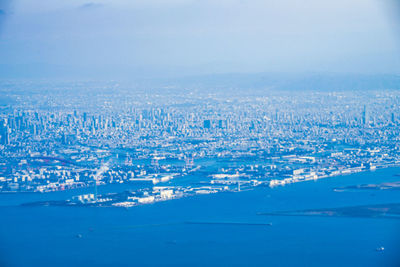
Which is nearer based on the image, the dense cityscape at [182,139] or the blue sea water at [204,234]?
the blue sea water at [204,234]

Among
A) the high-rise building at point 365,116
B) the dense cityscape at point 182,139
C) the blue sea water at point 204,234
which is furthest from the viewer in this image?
the high-rise building at point 365,116

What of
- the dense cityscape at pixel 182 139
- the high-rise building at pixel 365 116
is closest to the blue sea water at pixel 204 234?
the dense cityscape at pixel 182 139

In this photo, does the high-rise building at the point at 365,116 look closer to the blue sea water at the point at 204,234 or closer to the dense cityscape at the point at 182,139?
the dense cityscape at the point at 182,139

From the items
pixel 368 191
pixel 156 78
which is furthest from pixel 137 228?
pixel 156 78

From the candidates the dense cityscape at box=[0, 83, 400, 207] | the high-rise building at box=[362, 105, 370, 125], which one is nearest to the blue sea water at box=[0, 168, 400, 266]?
the dense cityscape at box=[0, 83, 400, 207]

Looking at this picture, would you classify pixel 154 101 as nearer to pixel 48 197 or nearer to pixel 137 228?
pixel 48 197

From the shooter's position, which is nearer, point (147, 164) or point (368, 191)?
point (368, 191)
